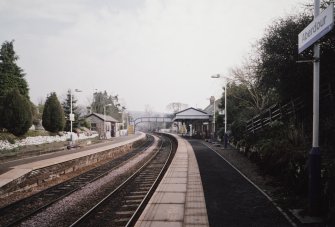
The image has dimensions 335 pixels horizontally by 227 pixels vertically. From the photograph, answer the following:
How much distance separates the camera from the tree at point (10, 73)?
1736 inches

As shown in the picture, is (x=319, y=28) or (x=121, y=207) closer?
(x=319, y=28)

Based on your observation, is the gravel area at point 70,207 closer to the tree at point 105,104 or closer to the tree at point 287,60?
the tree at point 287,60

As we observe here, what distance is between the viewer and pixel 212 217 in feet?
27.3

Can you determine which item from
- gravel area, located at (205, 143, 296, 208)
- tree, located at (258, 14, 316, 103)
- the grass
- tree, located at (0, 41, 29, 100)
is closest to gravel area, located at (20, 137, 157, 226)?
gravel area, located at (205, 143, 296, 208)

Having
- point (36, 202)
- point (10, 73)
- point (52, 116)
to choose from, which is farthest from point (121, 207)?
point (10, 73)

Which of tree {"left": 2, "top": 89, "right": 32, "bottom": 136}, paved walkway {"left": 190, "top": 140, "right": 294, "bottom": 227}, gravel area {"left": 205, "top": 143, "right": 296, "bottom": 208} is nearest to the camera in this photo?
paved walkway {"left": 190, "top": 140, "right": 294, "bottom": 227}

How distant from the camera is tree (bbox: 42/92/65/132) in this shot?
41500 millimetres

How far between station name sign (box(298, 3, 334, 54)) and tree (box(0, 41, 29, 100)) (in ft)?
138

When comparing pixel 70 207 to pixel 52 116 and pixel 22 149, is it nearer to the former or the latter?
pixel 22 149

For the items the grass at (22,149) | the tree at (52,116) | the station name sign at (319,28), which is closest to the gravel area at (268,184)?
the station name sign at (319,28)

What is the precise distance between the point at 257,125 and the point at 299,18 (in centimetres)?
904

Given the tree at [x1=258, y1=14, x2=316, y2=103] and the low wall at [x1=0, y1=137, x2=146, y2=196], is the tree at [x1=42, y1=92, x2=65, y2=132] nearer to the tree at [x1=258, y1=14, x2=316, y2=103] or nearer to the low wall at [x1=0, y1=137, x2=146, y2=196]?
the low wall at [x1=0, y1=137, x2=146, y2=196]

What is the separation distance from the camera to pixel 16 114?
33000 mm

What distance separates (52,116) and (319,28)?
1515 inches
